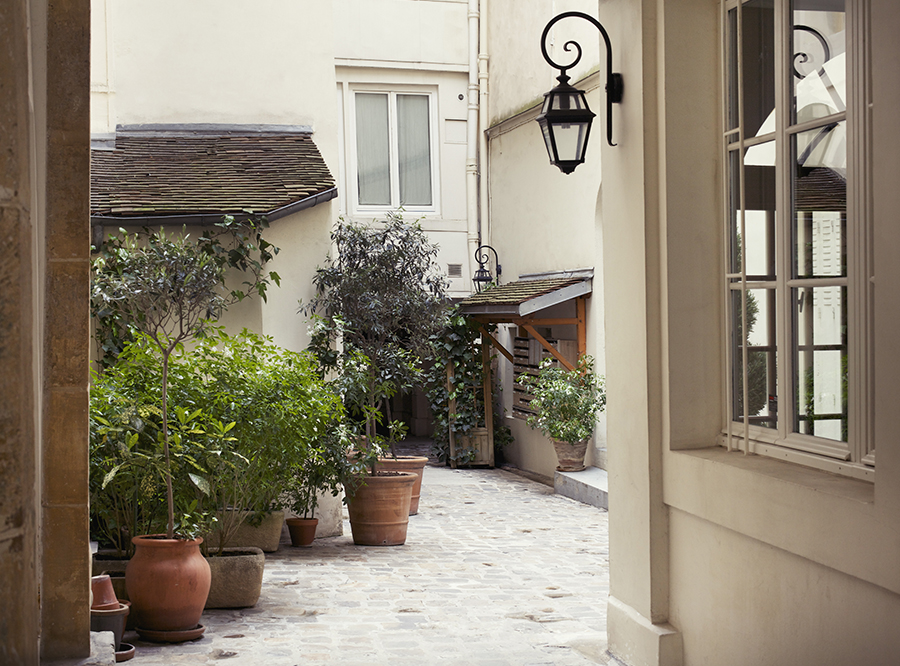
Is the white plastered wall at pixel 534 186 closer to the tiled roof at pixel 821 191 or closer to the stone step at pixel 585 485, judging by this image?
the stone step at pixel 585 485

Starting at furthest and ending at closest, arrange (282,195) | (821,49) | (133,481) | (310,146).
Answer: (310,146)
(282,195)
(133,481)
(821,49)

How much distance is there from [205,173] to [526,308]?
4.44 metres

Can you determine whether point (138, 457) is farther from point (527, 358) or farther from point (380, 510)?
point (527, 358)

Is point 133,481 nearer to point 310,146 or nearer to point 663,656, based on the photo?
point 663,656

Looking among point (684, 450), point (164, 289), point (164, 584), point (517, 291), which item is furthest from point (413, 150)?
point (684, 450)

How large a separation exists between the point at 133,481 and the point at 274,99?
191 inches

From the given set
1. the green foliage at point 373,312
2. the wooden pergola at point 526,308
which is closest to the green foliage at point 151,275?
the green foliage at point 373,312

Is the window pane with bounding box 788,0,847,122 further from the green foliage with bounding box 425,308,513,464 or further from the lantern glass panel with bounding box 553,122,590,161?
the green foliage with bounding box 425,308,513,464

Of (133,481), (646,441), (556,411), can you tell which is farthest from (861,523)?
(556,411)

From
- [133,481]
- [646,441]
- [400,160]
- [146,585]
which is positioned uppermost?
[400,160]

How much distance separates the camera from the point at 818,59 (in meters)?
3.54

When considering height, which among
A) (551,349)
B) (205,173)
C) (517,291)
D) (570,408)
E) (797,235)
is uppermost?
(205,173)

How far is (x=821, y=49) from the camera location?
3521 millimetres

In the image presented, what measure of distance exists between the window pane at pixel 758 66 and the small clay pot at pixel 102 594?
392cm
